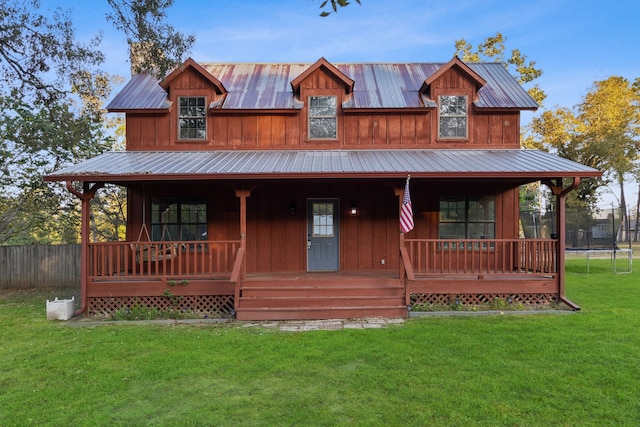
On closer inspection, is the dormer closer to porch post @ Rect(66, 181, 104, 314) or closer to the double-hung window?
the double-hung window

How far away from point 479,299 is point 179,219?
8036 millimetres

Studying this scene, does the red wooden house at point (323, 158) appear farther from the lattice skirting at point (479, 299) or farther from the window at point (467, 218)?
the lattice skirting at point (479, 299)

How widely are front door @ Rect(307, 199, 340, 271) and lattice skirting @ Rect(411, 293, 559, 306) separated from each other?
104 inches

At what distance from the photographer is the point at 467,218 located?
10.6 meters

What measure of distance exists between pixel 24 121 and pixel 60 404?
459 inches

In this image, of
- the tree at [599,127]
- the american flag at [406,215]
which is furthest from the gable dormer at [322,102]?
the tree at [599,127]

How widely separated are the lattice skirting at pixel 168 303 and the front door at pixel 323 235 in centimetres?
279

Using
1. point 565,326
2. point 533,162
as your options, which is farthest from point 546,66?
point 565,326

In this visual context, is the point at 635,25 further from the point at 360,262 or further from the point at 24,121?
the point at 24,121

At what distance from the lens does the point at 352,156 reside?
9.91 m

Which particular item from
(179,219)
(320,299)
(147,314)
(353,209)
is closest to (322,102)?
(353,209)

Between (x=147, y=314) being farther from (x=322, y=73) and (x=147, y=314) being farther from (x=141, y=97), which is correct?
(x=322, y=73)

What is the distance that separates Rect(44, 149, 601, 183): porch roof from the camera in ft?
27.0

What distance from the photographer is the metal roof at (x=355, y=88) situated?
10781mm
